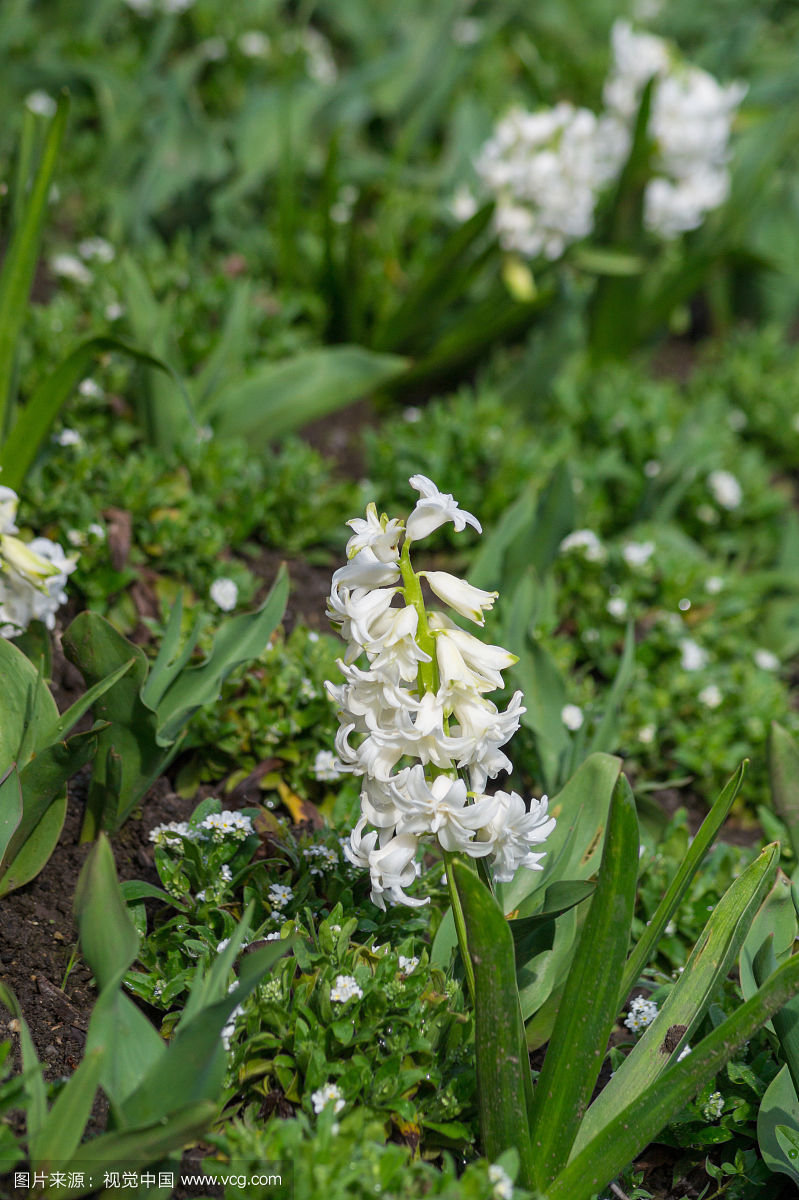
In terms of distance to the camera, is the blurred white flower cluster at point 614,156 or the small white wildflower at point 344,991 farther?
the blurred white flower cluster at point 614,156

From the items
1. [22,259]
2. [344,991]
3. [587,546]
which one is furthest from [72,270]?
[344,991]

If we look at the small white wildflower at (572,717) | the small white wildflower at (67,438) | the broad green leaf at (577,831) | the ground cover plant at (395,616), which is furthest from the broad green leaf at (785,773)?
the small white wildflower at (67,438)

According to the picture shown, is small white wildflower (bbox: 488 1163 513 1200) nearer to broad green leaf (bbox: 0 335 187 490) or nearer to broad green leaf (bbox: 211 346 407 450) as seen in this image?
broad green leaf (bbox: 0 335 187 490)

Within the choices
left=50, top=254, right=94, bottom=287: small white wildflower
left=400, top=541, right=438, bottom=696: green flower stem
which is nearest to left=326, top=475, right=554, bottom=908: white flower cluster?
left=400, top=541, right=438, bottom=696: green flower stem

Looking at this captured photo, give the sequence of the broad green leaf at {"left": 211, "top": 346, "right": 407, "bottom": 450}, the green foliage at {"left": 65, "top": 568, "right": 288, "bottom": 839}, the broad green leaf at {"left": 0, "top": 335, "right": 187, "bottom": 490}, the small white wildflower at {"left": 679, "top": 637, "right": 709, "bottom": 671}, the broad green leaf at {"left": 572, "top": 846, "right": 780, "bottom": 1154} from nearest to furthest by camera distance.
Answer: the broad green leaf at {"left": 572, "top": 846, "right": 780, "bottom": 1154} < the green foliage at {"left": 65, "top": 568, "right": 288, "bottom": 839} < the broad green leaf at {"left": 0, "top": 335, "right": 187, "bottom": 490} < the small white wildflower at {"left": 679, "top": 637, "right": 709, "bottom": 671} < the broad green leaf at {"left": 211, "top": 346, "right": 407, "bottom": 450}

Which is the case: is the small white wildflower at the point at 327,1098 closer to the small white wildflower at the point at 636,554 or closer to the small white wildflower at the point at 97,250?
the small white wildflower at the point at 636,554

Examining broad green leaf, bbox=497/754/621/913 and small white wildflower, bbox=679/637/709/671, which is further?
small white wildflower, bbox=679/637/709/671

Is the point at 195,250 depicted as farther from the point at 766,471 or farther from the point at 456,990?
the point at 456,990
